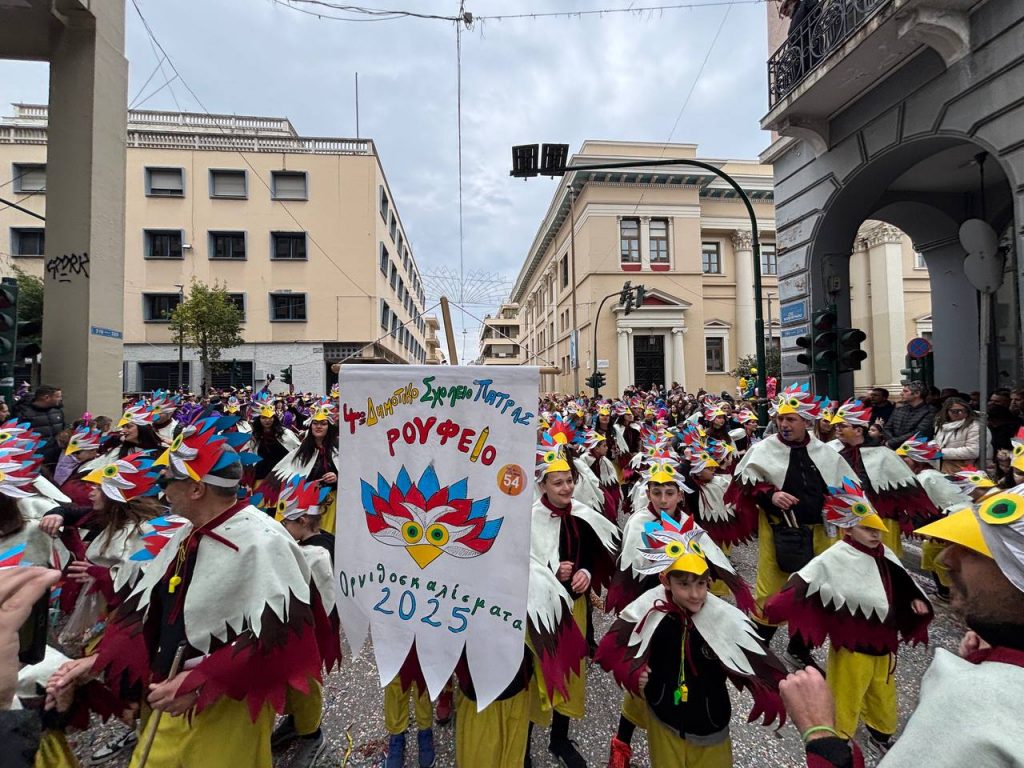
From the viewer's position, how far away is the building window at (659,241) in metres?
37.9

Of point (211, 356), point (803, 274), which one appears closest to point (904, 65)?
point (803, 274)

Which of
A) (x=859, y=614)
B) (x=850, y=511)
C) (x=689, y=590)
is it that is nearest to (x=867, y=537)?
(x=850, y=511)

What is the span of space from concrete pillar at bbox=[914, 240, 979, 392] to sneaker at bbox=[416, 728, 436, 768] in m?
14.1

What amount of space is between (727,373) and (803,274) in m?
28.0

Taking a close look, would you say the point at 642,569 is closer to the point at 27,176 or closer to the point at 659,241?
the point at 659,241

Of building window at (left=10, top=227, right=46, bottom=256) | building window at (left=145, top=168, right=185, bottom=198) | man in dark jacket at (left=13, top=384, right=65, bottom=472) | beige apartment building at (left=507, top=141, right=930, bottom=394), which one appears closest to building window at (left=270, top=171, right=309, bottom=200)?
building window at (left=145, top=168, right=185, bottom=198)

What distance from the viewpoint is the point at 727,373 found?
37375 mm

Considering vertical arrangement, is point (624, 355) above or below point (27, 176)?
below

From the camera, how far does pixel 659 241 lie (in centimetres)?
3803

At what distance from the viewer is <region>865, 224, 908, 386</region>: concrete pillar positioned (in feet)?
84.8

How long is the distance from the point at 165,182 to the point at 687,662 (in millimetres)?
35931

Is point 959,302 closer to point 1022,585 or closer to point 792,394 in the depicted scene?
point 792,394

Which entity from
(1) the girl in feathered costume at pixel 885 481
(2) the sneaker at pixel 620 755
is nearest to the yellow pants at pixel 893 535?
(1) the girl in feathered costume at pixel 885 481

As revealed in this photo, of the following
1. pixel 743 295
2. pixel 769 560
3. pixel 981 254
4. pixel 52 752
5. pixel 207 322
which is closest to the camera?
pixel 52 752
